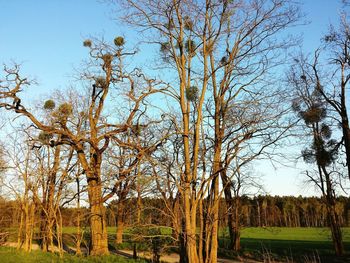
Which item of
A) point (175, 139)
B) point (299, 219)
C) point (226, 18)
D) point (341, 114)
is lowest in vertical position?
point (299, 219)

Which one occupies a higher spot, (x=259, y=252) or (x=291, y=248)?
(x=259, y=252)

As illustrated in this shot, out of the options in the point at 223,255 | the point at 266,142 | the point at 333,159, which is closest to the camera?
the point at 266,142

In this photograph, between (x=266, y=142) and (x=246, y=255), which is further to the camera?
(x=246, y=255)

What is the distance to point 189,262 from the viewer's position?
669cm

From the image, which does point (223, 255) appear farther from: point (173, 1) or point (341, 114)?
point (173, 1)

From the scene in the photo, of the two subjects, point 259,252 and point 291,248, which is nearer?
point 259,252

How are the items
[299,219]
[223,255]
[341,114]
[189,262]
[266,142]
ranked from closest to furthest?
1. [189,262]
2. [266,142]
3. [341,114]
4. [223,255]
5. [299,219]

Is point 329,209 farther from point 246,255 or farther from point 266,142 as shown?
point 266,142

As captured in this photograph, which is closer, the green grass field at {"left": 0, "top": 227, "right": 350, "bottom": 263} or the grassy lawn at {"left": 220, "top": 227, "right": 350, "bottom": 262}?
the green grass field at {"left": 0, "top": 227, "right": 350, "bottom": 263}

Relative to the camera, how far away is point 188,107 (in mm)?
7594

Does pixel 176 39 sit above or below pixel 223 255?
above

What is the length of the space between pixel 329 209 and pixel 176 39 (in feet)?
38.0

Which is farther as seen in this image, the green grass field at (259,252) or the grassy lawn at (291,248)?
the grassy lawn at (291,248)

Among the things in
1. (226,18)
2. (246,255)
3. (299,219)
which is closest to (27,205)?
(246,255)
